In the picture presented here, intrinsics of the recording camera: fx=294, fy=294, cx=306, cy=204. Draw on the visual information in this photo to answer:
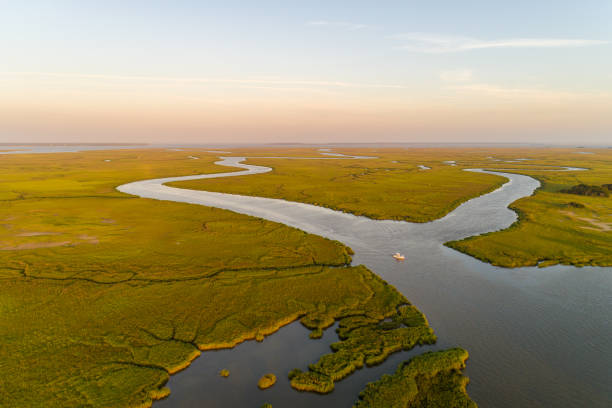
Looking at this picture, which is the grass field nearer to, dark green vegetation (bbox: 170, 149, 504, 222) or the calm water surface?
dark green vegetation (bbox: 170, 149, 504, 222)

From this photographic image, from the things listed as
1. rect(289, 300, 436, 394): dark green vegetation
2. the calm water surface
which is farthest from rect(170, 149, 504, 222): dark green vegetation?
rect(289, 300, 436, 394): dark green vegetation

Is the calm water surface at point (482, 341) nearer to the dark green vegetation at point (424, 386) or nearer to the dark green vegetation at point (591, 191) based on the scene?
the dark green vegetation at point (424, 386)

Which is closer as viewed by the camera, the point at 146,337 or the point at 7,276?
the point at 146,337

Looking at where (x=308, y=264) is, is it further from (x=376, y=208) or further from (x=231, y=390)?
(x=376, y=208)

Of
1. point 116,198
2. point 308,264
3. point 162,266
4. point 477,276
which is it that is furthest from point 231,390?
point 116,198

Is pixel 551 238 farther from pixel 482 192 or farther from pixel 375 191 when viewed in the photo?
pixel 375 191

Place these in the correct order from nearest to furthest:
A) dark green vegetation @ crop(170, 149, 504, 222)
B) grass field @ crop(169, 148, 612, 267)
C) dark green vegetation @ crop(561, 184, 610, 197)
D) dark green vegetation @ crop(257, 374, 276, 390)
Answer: dark green vegetation @ crop(257, 374, 276, 390), grass field @ crop(169, 148, 612, 267), dark green vegetation @ crop(170, 149, 504, 222), dark green vegetation @ crop(561, 184, 610, 197)
